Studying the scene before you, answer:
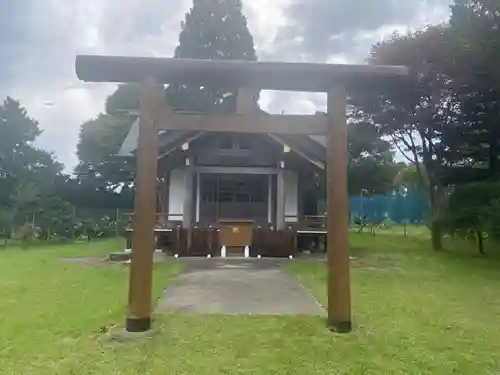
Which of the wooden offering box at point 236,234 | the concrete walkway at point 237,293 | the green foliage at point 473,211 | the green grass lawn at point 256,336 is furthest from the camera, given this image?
the wooden offering box at point 236,234

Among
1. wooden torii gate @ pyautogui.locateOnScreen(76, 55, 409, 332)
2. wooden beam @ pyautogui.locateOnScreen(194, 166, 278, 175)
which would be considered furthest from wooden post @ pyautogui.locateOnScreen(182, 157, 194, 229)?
wooden torii gate @ pyautogui.locateOnScreen(76, 55, 409, 332)

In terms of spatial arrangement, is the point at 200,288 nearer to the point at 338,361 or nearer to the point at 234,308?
the point at 234,308

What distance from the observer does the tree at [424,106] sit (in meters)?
13.1

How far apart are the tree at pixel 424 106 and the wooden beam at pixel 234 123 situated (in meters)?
8.15

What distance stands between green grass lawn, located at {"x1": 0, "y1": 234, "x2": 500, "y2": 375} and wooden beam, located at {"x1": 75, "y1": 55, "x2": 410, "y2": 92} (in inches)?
95.4

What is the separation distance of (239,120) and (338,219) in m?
1.39

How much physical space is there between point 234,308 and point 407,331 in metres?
1.95

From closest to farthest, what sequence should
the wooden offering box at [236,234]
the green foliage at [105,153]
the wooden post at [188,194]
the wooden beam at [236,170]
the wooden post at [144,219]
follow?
the wooden post at [144,219], the wooden offering box at [236,234], the wooden post at [188,194], the wooden beam at [236,170], the green foliage at [105,153]

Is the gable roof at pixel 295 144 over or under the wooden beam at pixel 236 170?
over

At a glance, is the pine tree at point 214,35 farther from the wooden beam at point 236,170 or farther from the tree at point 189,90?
the wooden beam at point 236,170

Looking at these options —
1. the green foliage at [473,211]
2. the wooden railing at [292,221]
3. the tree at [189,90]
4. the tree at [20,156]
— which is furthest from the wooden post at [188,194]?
the tree at [20,156]

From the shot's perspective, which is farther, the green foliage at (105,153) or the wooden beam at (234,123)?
the green foliage at (105,153)

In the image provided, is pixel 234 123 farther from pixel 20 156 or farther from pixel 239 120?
pixel 20 156

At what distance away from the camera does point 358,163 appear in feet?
84.3
